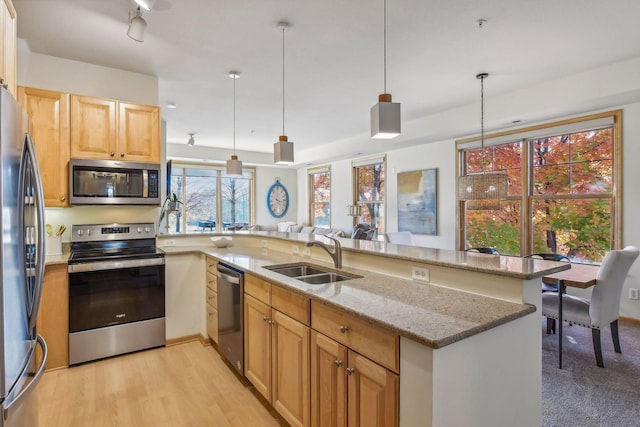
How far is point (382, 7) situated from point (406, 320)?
215 cm

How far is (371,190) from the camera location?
Result: 690 cm

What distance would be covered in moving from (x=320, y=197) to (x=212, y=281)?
17.9 ft

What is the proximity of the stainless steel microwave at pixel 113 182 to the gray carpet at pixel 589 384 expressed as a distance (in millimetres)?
3622

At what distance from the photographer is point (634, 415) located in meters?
2.07

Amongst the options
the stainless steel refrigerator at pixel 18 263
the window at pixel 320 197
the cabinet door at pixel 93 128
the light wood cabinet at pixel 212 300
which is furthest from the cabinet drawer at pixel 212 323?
the window at pixel 320 197

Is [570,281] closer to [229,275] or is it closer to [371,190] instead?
[229,275]

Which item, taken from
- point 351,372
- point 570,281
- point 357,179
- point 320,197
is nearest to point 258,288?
point 351,372

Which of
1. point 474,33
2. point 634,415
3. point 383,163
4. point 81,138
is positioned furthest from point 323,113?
point 634,415

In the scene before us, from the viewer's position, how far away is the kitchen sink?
225 cm

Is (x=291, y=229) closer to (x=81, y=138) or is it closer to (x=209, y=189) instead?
(x=209, y=189)

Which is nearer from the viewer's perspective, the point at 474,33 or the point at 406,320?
the point at 406,320

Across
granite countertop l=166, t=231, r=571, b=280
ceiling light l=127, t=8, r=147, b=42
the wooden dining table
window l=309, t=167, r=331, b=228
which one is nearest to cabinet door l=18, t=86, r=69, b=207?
ceiling light l=127, t=8, r=147, b=42

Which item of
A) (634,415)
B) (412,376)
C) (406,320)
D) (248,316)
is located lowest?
(634,415)

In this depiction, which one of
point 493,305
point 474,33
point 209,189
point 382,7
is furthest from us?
point 209,189
